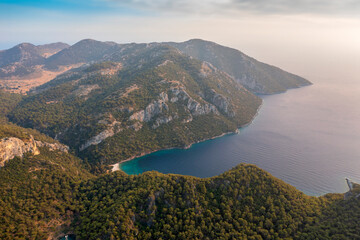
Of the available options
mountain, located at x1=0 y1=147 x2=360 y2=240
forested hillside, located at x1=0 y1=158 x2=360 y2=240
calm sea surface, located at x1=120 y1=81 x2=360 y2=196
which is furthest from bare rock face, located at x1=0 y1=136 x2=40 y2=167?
calm sea surface, located at x1=120 y1=81 x2=360 y2=196

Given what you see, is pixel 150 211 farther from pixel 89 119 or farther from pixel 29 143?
pixel 89 119

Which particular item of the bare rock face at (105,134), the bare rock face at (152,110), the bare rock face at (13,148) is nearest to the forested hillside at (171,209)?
the bare rock face at (13,148)

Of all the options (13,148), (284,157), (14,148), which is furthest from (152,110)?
(284,157)

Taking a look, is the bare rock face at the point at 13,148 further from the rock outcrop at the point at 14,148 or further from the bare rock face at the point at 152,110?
the bare rock face at the point at 152,110

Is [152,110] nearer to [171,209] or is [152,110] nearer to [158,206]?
[158,206]

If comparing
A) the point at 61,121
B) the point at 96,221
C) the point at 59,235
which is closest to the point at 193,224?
the point at 96,221

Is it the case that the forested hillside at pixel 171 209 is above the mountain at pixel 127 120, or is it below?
below

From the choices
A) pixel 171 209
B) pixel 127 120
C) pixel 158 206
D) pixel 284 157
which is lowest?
pixel 284 157

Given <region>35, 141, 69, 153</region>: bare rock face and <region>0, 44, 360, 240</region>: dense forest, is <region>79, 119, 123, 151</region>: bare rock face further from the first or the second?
<region>0, 44, 360, 240</region>: dense forest

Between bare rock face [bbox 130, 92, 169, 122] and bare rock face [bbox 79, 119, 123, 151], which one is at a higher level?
bare rock face [bbox 130, 92, 169, 122]
